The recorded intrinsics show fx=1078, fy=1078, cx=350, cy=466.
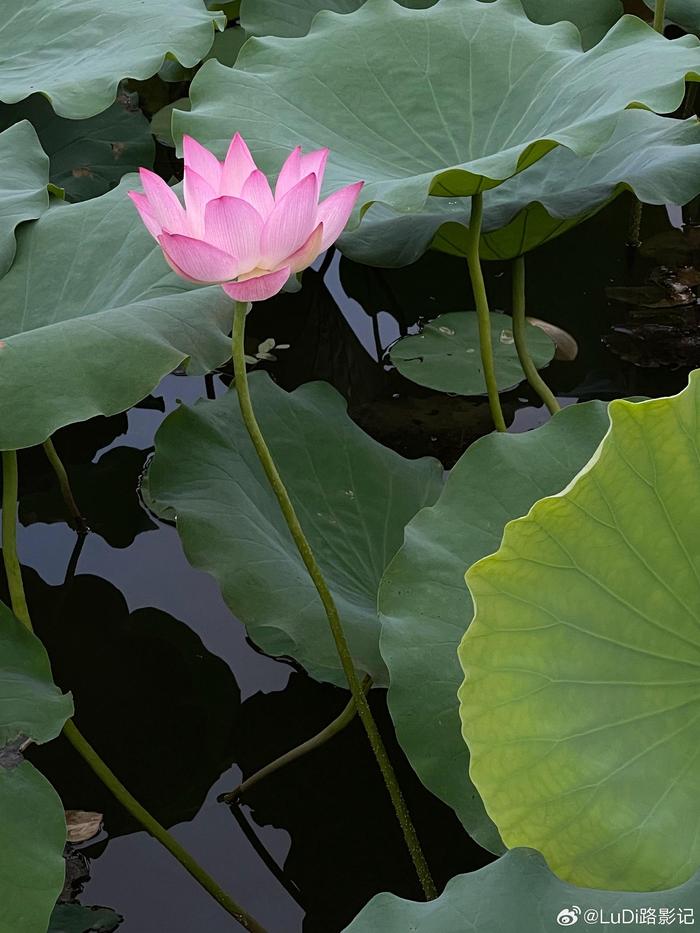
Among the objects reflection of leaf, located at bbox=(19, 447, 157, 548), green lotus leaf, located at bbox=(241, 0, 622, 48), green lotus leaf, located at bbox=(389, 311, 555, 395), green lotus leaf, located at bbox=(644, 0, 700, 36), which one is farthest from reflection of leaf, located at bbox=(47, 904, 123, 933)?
green lotus leaf, located at bbox=(644, 0, 700, 36)

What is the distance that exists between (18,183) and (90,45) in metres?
0.38

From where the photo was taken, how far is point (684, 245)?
7.74 ft

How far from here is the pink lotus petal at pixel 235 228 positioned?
0.87 meters

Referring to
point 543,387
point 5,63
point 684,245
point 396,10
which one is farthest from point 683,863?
point 684,245

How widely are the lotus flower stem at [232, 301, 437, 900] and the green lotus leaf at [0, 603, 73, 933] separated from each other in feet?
0.92

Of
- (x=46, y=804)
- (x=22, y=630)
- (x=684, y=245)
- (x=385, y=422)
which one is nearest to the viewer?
(x=46, y=804)

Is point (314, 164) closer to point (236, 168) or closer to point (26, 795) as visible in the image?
point (236, 168)

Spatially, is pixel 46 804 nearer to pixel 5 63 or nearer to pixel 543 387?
pixel 543 387

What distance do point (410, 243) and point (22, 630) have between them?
77 cm

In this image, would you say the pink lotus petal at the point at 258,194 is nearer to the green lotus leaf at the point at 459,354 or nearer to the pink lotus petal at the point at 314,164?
the pink lotus petal at the point at 314,164

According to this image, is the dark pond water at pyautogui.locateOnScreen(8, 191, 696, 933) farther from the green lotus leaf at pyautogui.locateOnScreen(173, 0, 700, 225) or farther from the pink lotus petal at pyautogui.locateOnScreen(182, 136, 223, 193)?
the pink lotus petal at pyautogui.locateOnScreen(182, 136, 223, 193)

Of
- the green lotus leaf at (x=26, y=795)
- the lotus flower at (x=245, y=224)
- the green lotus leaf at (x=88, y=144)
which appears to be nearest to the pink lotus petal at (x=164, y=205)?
the lotus flower at (x=245, y=224)

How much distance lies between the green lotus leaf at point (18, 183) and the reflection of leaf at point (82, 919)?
746 millimetres

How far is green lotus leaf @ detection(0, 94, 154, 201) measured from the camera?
2.14m
